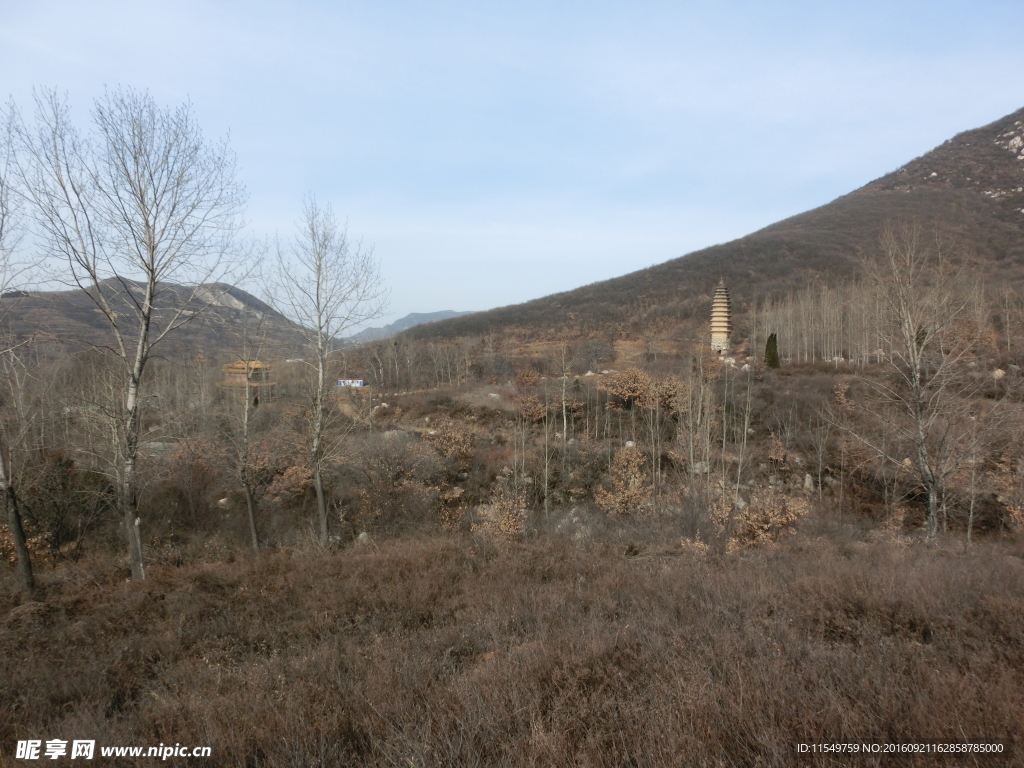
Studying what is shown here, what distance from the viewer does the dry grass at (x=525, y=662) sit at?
10.4 feet

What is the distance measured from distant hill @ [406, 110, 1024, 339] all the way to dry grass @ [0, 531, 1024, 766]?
5236 cm

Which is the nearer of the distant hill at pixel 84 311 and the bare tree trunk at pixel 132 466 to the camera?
the bare tree trunk at pixel 132 466

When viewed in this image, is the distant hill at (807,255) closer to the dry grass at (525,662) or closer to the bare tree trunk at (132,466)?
the dry grass at (525,662)

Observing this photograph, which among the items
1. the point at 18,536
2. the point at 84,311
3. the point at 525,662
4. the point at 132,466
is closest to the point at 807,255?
the point at 525,662

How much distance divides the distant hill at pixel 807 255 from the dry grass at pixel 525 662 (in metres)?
52.4

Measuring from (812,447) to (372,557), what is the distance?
884 inches

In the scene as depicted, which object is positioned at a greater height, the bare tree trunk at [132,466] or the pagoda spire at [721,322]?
the pagoda spire at [721,322]

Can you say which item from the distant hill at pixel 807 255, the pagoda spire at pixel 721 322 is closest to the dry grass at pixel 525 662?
the pagoda spire at pixel 721 322

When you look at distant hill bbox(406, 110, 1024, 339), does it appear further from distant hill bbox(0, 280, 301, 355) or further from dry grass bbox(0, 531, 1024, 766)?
dry grass bbox(0, 531, 1024, 766)

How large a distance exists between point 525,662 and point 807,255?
82.8 meters

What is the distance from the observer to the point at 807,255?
7088 centimetres

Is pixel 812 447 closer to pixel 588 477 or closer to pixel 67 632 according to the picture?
pixel 588 477

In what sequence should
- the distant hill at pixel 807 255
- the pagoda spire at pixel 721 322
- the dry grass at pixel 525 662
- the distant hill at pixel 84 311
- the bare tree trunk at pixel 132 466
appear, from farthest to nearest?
the distant hill at pixel 807 255
the pagoda spire at pixel 721 322
the distant hill at pixel 84 311
the bare tree trunk at pixel 132 466
the dry grass at pixel 525 662

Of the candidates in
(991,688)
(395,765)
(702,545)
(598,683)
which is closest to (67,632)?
(395,765)
